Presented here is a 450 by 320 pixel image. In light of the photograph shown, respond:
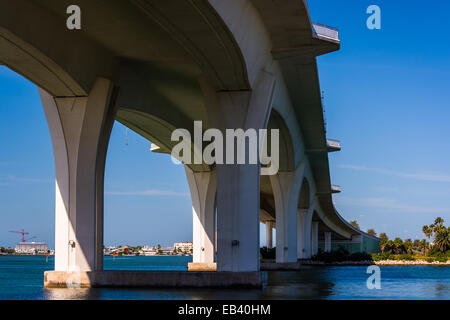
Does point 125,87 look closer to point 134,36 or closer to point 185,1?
point 134,36

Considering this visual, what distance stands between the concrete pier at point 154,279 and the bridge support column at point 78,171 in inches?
21.1

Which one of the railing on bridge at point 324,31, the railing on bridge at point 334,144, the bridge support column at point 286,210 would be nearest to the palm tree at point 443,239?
the bridge support column at point 286,210

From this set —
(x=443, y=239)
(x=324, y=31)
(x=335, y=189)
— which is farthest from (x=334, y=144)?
(x=443, y=239)

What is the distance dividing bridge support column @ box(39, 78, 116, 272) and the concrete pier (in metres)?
0.54

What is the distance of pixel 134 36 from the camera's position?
90.9 feet

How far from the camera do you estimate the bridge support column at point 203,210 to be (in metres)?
54.3

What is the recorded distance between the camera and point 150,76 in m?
34.5

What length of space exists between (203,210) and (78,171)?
26.3m

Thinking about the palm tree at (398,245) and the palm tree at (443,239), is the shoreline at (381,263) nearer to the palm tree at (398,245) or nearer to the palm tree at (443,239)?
the palm tree at (443,239)

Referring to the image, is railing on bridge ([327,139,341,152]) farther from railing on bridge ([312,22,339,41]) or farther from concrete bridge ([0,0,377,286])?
railing on bridge ([312,22,339,41])

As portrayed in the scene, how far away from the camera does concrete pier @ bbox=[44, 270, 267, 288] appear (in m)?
27.8

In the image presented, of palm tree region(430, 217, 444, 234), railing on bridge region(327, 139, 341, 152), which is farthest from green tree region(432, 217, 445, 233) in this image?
railing on bridge region(327, 139, 341, 152)
